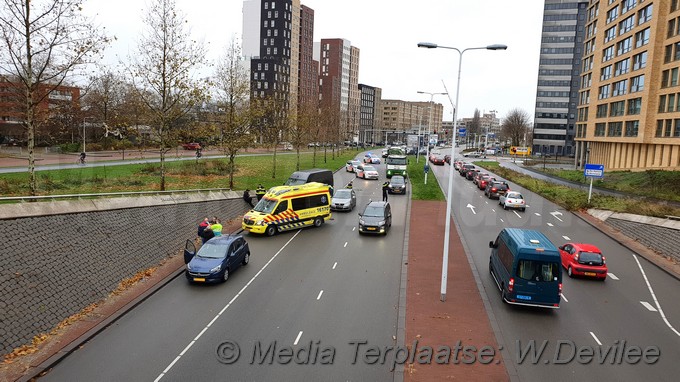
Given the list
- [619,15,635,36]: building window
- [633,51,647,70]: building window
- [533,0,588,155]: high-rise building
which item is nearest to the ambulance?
[633,51,647,70]: building window

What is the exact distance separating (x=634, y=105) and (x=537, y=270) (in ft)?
165

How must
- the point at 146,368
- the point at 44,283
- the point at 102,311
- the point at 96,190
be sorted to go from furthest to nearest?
the point at 96,190 → the point at 102,311 → the point at 44,283 → the point at 146,368

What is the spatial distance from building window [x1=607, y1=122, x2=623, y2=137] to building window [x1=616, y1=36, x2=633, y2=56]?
29.7 ft

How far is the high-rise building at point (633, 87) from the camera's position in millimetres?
47156

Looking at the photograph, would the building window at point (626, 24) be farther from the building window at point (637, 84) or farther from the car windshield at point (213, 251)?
the car windshield at point (213, 251)

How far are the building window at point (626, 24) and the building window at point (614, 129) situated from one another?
11744mm

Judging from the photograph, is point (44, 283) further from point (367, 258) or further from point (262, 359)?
point (367, 258)

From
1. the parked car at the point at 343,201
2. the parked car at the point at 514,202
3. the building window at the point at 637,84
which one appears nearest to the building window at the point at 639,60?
the building window at the point at 637,84

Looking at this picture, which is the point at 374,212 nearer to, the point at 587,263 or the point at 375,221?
the point at 375,221

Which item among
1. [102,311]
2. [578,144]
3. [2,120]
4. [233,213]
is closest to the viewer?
[102,311]

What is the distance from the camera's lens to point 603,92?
6397 centimetres

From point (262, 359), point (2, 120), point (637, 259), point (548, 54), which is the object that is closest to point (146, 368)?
point (262, 359)

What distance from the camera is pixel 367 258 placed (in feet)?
70.0

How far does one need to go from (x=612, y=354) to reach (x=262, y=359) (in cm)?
963
